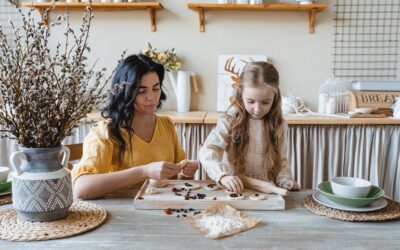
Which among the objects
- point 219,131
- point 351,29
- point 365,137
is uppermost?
point 351,29

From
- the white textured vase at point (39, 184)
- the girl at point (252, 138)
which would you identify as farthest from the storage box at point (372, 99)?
the white textured vase at point (39, 184)

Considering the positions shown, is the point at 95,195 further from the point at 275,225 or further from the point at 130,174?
the point at 275,225

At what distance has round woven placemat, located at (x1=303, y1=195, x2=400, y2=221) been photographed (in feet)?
3.38

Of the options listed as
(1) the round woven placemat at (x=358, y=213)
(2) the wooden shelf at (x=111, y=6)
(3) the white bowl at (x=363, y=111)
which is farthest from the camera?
(2) the wooden shelf at (x=111, y=6)

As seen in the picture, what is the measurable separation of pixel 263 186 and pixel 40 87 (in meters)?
0.70

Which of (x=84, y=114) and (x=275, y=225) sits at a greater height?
(x=84, y=114)

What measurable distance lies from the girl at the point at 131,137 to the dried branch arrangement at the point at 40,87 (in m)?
0.31

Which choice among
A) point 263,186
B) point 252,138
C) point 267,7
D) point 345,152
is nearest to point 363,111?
point 345,152

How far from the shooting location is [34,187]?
0.96 metres

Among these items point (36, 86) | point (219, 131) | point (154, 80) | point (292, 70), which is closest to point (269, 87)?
point (219, 131)

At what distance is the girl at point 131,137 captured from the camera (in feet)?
4.14

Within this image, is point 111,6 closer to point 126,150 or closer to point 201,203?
point 126,150

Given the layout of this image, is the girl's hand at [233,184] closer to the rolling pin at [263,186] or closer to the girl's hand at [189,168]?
the rolling pin at [263,186]

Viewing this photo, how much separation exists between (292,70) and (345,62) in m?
0.42
